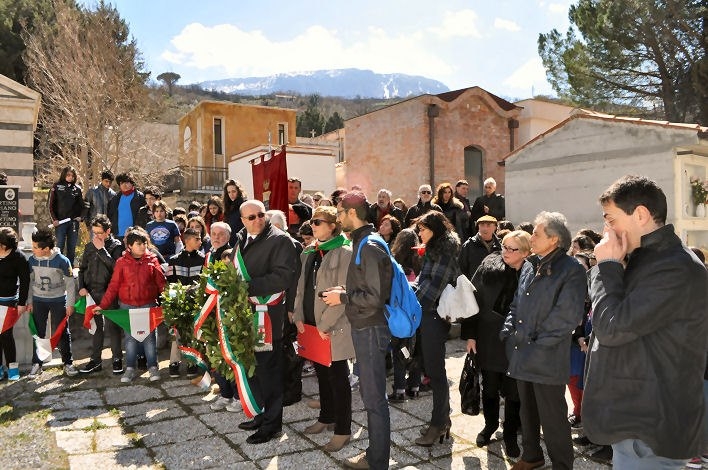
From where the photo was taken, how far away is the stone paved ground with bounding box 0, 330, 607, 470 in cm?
493

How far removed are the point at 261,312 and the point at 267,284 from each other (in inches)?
12.6

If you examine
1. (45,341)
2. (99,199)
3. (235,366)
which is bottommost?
(45,341)

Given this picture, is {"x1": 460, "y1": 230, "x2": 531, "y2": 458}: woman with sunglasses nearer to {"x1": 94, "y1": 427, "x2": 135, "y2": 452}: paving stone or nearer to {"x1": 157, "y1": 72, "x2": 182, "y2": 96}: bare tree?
{"x1": 94, "y1": 427, "x2": 135, "y2": 452}: paving stone

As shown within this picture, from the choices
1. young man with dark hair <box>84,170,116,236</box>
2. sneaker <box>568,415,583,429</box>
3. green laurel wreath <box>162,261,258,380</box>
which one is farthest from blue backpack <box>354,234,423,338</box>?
young man with dark hair <box>84,170,116,236</box>

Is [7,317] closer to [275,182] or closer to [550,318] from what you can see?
[275,182]

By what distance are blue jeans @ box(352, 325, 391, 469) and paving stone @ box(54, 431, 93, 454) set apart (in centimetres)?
263

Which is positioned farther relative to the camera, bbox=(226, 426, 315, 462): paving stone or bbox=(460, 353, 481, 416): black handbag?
bbox=(460, 353, 481, 416): black handbag

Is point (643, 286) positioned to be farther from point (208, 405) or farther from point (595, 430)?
point (208, 405)

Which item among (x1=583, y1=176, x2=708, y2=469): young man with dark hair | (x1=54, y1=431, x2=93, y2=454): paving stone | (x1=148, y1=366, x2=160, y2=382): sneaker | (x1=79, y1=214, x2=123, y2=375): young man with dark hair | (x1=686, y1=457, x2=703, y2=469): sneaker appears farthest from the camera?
(x1=79, y1=214, x2=123, y2=375): young man with dark hair

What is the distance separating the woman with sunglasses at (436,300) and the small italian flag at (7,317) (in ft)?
17.7

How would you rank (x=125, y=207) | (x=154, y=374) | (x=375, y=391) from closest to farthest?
(x=375, y=391)
(x=154, y=374)
(x=125, y=207)

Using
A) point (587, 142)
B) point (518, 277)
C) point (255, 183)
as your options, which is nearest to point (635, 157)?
point (587, 142)

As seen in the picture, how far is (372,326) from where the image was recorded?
454 centimetres

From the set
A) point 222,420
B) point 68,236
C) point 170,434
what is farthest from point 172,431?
point 68,236
